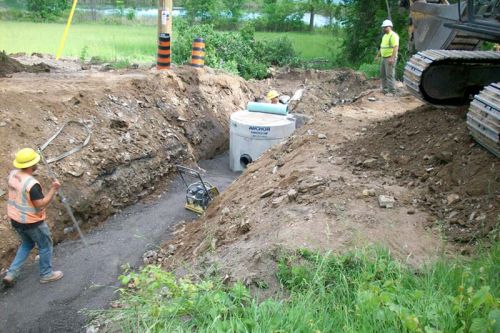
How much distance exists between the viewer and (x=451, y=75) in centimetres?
766

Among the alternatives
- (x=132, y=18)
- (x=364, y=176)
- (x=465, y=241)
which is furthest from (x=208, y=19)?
(x=465, y=241)

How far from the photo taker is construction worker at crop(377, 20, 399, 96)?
12.7 meters

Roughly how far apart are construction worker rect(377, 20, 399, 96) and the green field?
22.3 ft

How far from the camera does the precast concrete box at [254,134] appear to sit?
36.7 ft

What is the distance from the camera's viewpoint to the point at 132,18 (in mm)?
26062

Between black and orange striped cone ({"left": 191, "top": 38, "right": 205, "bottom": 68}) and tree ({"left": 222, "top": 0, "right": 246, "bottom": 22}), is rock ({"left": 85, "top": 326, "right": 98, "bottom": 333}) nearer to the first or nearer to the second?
black and orange striped cone ({"left": 191, "top": 38, "right": 205, "bottom": 68})

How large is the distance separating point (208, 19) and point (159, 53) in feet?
46.8

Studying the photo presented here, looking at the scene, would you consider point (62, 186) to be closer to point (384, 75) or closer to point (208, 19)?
point (384, 75)

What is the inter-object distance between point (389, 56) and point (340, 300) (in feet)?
32.2

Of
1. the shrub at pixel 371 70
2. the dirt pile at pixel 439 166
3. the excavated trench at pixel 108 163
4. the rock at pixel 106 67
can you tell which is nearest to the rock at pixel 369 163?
the dirt pile at pixel 439 166

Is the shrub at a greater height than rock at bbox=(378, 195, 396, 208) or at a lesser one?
greater

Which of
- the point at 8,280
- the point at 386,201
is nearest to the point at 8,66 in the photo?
the point at 8,280

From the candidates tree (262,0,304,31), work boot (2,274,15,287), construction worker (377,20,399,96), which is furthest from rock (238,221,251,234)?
tree (262,0,304,31)

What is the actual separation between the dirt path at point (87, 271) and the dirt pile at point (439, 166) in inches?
129
